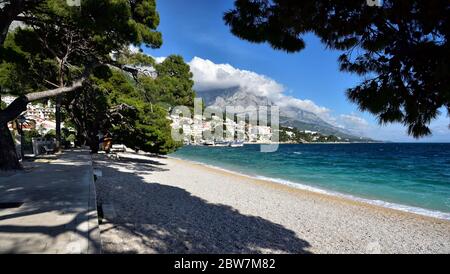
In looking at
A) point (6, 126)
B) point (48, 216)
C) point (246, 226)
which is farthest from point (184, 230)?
point (6, 126)

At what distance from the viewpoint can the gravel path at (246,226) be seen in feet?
16.8

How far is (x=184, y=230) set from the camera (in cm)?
576

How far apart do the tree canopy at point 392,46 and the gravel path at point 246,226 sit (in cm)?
354

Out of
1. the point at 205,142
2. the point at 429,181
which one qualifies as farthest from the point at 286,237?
the point at 205,142

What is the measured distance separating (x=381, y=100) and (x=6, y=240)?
482cm

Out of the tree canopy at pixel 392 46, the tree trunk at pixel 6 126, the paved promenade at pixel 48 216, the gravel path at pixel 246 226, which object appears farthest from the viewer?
the tree trunk at pixel 6 126

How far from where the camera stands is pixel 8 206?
16.9ft

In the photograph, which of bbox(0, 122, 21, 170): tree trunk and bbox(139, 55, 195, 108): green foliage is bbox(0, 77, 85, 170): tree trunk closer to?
bbox(0, 122, 21, 170): tree trunk

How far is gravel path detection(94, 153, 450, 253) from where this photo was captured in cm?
513

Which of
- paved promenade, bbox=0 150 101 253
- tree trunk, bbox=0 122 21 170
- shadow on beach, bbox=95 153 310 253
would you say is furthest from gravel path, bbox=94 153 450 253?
tree trunk, bbox=0 122 21 170

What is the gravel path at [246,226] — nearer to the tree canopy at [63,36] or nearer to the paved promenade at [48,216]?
the paved promenade at [48,216]

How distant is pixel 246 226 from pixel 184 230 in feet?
5.60

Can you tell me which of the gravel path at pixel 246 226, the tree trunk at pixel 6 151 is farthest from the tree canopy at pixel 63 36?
the gravel path at pixel 246 226
